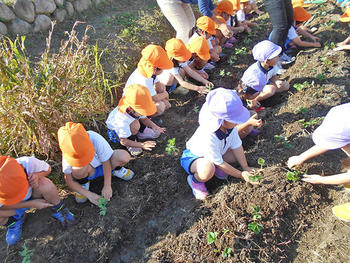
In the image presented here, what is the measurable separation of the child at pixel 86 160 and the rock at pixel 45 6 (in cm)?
314

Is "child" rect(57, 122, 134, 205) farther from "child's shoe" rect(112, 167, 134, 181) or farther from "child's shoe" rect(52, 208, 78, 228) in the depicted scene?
"child's shoe" rect(52, 208, 78, 228)

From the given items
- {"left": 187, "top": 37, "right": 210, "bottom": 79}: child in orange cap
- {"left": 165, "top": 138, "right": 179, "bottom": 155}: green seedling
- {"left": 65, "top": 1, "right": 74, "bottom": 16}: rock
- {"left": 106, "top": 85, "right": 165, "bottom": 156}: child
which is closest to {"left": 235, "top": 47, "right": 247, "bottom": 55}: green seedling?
{"left": 187, "top": 37, "right": 210, "bottom": 79}: child in orange cap

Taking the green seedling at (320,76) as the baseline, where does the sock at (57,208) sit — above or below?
above

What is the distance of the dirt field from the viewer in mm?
2266

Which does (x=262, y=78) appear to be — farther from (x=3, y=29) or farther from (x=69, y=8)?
(x=3, y=29)

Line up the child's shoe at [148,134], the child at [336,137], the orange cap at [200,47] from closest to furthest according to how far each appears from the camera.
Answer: the child at [336,137], the child's shoe at [148,134], the orange cap at [200,47]

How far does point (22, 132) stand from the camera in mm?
2779

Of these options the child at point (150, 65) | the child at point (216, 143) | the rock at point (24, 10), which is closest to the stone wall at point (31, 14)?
the rock at point (24, 10)

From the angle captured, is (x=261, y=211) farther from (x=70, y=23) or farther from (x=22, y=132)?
(x=70, y=23)

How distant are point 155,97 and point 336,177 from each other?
235 cm

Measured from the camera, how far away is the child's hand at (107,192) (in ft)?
8.93

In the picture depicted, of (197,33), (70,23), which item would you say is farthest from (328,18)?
(70,23)

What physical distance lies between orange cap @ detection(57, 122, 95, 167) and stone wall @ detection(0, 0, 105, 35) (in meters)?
3.05

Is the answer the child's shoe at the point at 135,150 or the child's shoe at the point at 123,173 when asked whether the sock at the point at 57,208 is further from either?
the child's shoe at the point at 135,150
